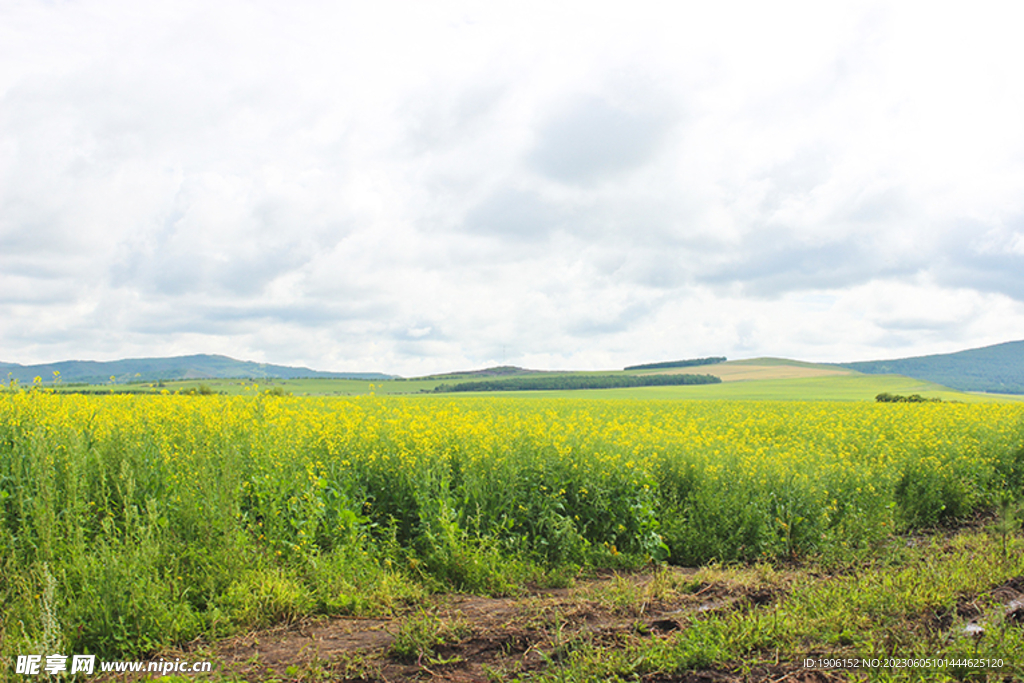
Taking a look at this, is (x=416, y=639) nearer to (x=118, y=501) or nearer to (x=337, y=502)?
(x=337, y=502)

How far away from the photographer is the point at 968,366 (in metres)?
177

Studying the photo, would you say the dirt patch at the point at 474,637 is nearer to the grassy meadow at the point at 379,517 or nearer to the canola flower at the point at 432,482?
the grassy meadow at the point at 379,517

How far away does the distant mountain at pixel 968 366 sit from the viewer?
15262 cm

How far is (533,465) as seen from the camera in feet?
29.9

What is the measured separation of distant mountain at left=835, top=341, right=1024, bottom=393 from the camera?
501ft

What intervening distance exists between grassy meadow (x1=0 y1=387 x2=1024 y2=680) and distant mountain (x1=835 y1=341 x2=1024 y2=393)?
150083 millimetres

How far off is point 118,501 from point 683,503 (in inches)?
326

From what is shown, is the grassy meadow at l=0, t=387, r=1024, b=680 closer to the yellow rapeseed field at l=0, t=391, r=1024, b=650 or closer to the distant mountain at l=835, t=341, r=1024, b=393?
the yellow rapeseed field at l=0, t=391, r=1024, b=650

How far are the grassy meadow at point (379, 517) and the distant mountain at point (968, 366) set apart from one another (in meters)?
150

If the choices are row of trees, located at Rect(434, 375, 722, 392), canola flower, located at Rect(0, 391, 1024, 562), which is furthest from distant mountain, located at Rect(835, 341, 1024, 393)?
canola flower, located at Rect(0, 391, 1024, 562)

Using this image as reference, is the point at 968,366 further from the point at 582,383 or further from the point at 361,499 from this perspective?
Answer: the point at 361,499

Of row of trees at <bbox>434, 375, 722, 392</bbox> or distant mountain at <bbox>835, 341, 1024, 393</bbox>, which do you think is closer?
row of trees at <bbox>434, 375, 722, 392</bbox>

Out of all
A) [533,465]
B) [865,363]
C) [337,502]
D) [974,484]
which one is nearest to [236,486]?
[337,502]

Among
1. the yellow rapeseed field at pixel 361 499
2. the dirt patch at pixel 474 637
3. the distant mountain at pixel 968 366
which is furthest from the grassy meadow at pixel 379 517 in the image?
the distant mountain at pixel 968 366
